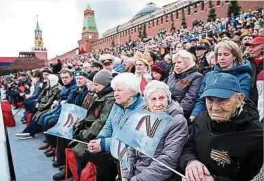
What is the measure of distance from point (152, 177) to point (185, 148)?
284 mm

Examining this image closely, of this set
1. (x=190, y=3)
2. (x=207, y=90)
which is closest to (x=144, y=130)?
(x=207, y=90)

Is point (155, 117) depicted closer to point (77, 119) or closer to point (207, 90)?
point (207, 90)

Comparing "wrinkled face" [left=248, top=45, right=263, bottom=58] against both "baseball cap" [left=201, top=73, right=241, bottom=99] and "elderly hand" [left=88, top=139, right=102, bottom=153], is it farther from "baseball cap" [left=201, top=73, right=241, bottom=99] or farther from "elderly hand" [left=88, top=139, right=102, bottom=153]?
"elderly hand" [left=88, top=139, right=102, bottom=153]

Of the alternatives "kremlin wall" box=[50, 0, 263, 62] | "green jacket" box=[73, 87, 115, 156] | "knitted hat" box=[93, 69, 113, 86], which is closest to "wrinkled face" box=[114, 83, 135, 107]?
"green jacket" box=[73, 87, 115, 156]

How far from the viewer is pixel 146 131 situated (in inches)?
88.4

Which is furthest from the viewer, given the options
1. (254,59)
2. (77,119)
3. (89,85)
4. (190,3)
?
(190,3)

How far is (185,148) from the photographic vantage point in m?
2.22

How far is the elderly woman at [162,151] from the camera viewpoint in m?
2.26

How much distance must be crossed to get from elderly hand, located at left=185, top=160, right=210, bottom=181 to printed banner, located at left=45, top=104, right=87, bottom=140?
196 cm

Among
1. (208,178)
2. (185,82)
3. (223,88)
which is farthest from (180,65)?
(208,178)

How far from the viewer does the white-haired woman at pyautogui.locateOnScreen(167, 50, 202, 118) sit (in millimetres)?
3564

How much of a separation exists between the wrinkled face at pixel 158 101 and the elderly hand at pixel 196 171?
0.61 meters

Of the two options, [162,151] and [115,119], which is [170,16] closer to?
[115,119]

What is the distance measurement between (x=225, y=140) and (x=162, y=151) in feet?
1.71
